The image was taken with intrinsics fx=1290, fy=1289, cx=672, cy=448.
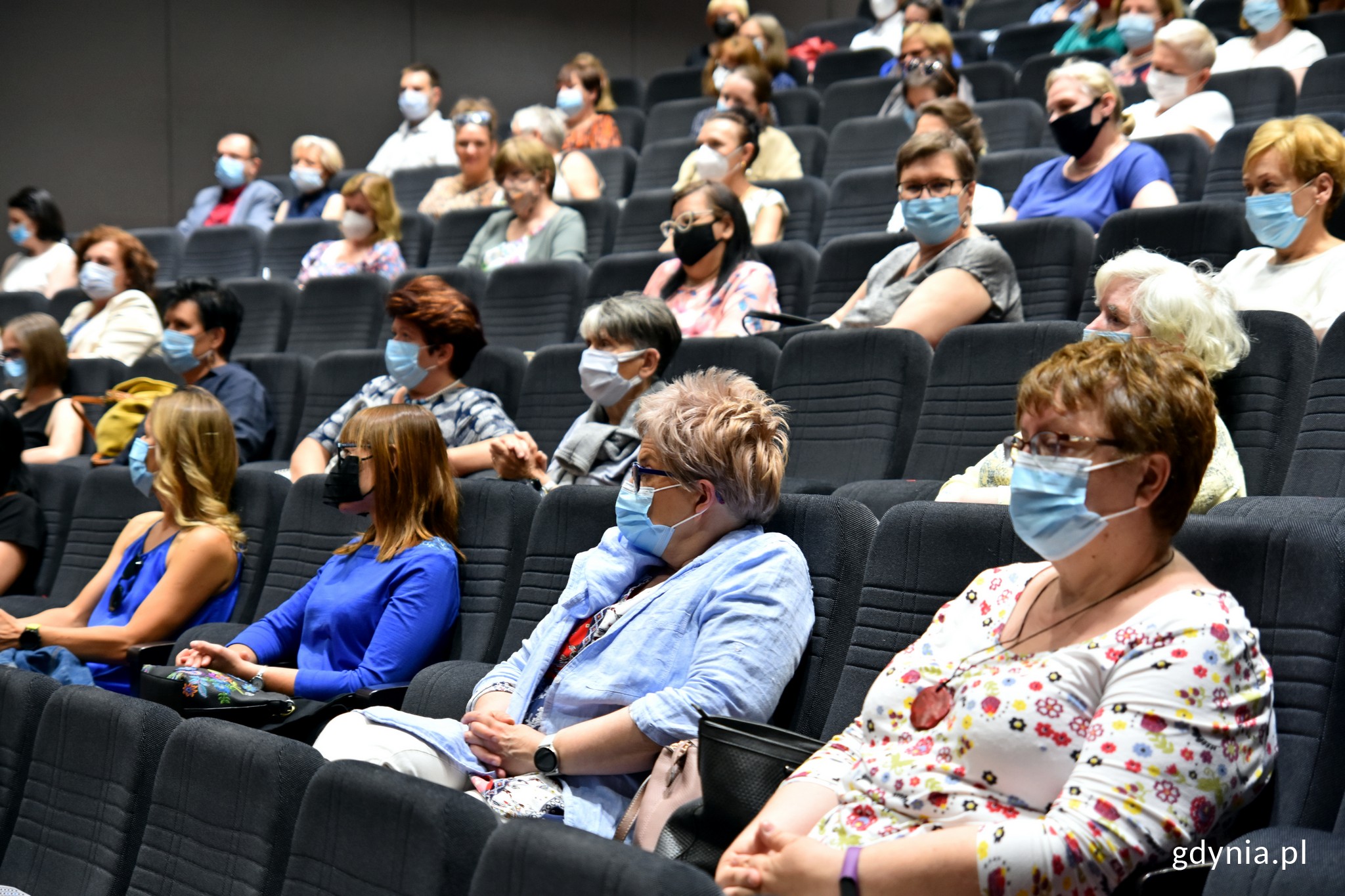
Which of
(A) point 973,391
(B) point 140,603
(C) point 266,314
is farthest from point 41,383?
(A) point 973,391

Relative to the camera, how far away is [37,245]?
610 centimetres

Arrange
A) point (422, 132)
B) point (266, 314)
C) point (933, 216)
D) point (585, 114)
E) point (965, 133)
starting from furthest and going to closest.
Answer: point (422, 132), point (585, 114), point (266, 314), point (965, 133), point (933, 216)

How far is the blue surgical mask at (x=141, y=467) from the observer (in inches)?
117

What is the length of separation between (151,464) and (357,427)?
2.51 feet

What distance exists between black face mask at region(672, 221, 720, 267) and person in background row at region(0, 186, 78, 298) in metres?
3.73

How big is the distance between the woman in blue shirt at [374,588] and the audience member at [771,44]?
4.38m

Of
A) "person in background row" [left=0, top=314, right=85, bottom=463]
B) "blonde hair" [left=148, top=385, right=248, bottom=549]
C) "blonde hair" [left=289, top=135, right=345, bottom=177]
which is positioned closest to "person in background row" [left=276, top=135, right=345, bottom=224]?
"blonde hair" [left=289, top=135, right=345, bottom=177]

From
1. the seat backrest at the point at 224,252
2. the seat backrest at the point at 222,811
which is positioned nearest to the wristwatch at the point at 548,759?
the seat backrest at the point at 222,811

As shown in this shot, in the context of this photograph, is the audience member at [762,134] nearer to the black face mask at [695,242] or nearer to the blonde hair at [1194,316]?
the black face mask at [695,242]

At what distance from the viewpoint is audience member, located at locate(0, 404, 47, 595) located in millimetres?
3307

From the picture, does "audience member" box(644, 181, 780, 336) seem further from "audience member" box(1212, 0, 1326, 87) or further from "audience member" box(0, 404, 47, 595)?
"audience member" box(1212, 0, 1326, 87)

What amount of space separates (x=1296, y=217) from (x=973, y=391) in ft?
2.37

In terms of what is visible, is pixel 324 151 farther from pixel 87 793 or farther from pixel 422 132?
pixel 87 793

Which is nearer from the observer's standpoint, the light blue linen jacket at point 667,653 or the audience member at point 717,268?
the light blue linen jacket at point 667,653
